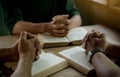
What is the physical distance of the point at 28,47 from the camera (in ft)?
4.19

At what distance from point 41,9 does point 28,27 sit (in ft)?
0.83

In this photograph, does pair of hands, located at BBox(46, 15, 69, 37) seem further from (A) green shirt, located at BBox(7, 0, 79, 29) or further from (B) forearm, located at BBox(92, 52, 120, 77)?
(B) forearm, located at BBox(92, 52, 120, 77)

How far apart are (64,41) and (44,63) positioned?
12.3 inches

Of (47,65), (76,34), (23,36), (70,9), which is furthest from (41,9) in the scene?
(47,65)

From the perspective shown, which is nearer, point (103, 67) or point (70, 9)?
point (103, 67)

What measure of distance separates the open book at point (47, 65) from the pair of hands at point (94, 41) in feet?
0.56

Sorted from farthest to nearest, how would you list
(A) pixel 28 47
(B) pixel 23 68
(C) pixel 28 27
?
(C) pixel 28 27
(A) pixel 28 47
(B) pixel 23 68

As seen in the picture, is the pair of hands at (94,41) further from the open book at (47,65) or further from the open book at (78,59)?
the open book at (47,65)

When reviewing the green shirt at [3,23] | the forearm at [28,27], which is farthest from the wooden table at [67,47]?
the green shirt at [3,23]

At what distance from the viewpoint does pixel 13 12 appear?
1.79 m

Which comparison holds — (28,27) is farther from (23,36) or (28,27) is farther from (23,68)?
(23,68)

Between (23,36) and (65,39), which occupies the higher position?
(23,36)

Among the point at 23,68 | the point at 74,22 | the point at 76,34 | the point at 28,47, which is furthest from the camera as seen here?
the point at 74,22

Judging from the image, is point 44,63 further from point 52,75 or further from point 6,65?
point 6,65
